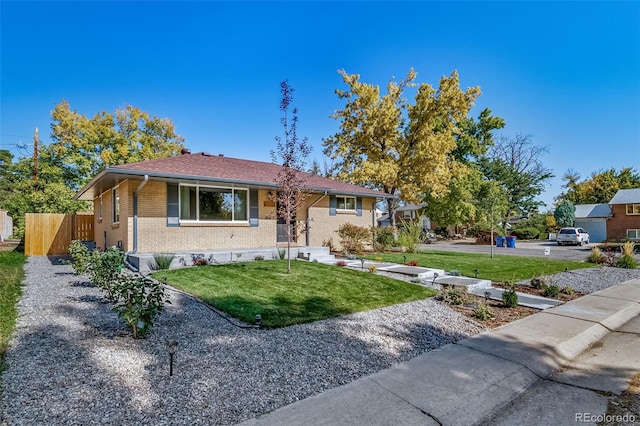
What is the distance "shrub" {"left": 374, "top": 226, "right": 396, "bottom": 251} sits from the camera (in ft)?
55.3

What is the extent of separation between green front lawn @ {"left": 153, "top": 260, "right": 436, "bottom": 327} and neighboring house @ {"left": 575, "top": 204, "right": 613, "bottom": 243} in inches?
1533

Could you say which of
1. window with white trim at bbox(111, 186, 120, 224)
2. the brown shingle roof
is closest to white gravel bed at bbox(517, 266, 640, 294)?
the brown shingle roof

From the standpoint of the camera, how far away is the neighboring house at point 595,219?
35.2m

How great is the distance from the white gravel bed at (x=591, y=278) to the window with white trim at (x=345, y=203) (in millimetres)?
8526

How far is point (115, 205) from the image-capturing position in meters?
12.7

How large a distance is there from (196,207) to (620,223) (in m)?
40.9

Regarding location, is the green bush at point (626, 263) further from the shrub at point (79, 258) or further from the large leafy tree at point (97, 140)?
the large leafy tree at point (97, 140)

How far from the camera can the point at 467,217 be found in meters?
32.9

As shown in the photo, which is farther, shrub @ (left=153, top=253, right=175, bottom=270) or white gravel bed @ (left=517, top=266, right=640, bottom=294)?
shrub @ (left=153, top=253, right=175, bottom=270)

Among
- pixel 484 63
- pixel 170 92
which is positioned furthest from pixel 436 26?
pixel 170 92

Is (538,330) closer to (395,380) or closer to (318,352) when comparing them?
(395,380)

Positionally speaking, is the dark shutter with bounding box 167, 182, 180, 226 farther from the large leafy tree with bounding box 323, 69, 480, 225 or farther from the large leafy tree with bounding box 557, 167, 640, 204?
the large leafy tree with bounding box 557, 167, 640, 204

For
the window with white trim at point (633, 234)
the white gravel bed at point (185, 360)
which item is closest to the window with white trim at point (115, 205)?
the white gravel bed at point (185, 360)

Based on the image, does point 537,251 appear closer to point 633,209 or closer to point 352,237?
point 352,237
